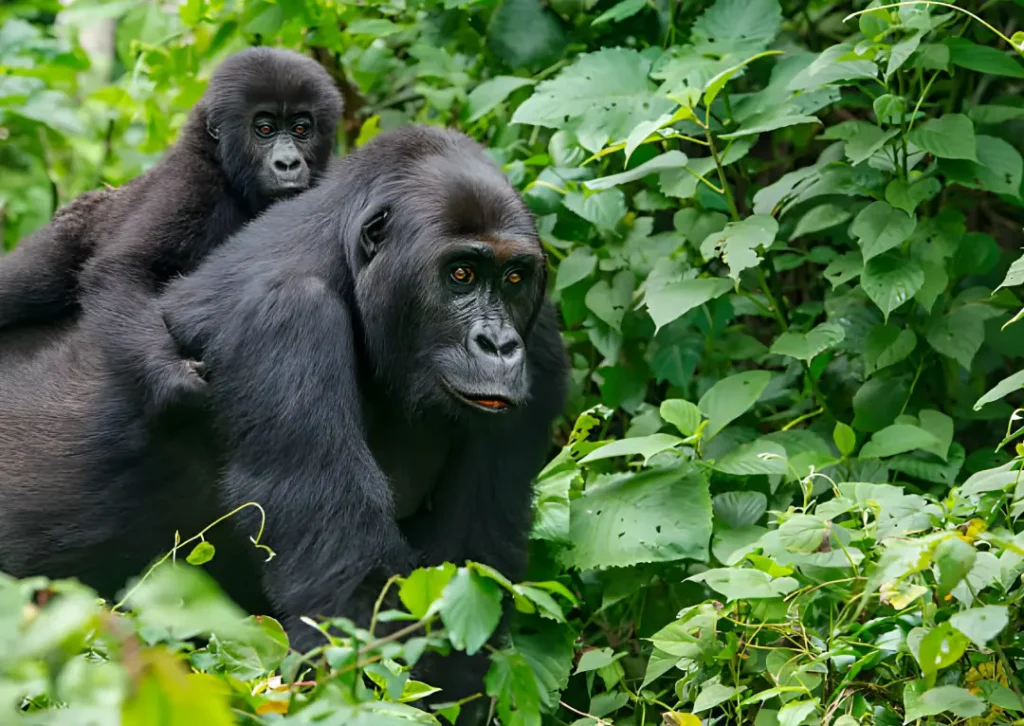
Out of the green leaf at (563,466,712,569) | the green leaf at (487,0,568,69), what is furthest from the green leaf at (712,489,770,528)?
the green leaf at (487,0,568,69)

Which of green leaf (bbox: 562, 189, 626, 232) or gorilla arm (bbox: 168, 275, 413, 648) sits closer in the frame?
gorilla arm (bbox: 168, 275, 413, 648)

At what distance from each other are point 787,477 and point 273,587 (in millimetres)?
1617

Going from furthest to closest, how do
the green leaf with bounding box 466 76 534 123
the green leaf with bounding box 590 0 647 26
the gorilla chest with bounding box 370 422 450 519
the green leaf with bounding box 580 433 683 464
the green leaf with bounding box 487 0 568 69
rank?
the green leaf with bounding box 487 0 568 69
the green leaf with bounding box 466 76 534 123
the green leaf with bounding box 590 0 647 26
the green leaf with bounding box 580 433 683 464
the gorilla chest with bounding box 370 422 450 519

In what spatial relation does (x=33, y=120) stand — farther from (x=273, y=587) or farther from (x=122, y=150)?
(x=273, y=587)

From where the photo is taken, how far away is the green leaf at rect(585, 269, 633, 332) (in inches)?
175

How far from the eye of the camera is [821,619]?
10.8ft

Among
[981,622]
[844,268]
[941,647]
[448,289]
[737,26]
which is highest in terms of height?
[737,26]

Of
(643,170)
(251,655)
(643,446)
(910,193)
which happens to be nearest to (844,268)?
(910,193)

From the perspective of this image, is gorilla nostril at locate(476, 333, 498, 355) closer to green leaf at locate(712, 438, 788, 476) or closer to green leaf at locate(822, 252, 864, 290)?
green leaf at locate(712, 438, 788, 476)

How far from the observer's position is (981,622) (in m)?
2.52

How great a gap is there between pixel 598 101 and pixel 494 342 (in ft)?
4.80

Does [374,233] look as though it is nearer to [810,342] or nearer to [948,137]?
[810,342]

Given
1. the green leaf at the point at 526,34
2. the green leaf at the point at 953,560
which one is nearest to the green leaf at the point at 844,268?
the green leaf at the point at 526,34

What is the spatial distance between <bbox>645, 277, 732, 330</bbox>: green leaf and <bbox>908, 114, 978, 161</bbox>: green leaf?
0.76 meters
